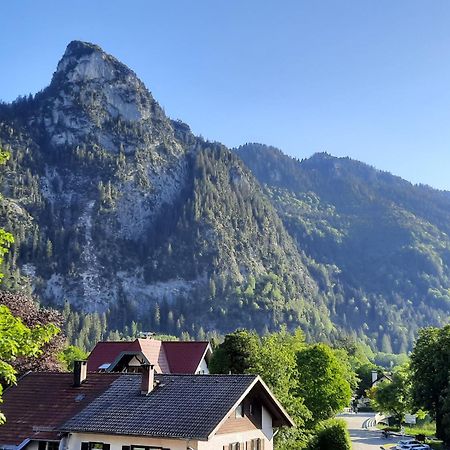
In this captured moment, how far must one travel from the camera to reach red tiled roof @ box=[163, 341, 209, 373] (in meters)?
A: 58.3

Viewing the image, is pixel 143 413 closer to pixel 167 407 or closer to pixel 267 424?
pixel 167 407

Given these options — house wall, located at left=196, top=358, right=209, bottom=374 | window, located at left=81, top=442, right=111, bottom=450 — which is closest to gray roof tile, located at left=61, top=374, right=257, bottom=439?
window, located at left=81, top=442, right=111, bottom=450

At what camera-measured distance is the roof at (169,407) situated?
2767 centimetres

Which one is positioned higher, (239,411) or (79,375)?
(79,375)

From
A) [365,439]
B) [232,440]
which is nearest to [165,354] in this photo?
[365,439]

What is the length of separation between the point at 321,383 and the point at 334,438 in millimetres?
17219

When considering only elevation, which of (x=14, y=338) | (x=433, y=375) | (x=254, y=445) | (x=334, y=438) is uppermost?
(x=14, y=338)

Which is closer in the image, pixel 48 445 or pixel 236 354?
pixel 48 445

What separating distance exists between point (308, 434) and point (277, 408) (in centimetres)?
1760

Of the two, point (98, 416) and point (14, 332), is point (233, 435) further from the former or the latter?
point (14, 332)

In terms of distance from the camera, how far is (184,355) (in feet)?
195

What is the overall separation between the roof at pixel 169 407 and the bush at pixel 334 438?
50.0 ft

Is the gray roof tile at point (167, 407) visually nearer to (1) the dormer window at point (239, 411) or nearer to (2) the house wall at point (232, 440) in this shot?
(2) the house wall at point (232, 440)

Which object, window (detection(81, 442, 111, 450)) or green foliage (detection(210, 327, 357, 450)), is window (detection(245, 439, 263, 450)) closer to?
window (detection(81, 442, 111, 450))
